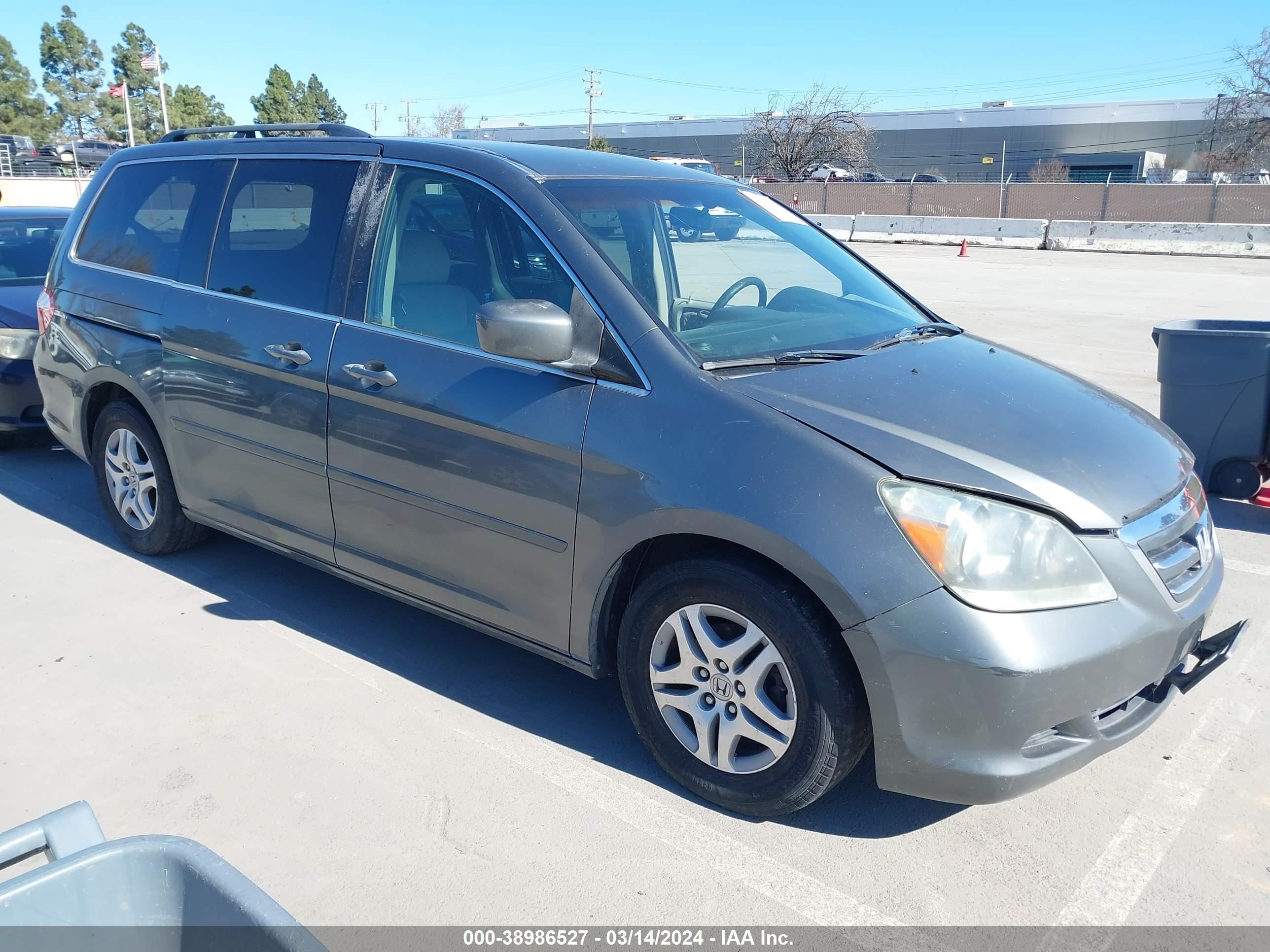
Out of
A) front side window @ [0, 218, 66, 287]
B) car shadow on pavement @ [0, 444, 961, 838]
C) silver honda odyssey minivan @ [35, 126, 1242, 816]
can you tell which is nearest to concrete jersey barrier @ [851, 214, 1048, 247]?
front side window @ [0, 218, 66, 287]

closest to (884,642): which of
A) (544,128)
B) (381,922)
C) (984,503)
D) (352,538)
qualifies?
(984,503)

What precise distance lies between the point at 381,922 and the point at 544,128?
85.8 meters

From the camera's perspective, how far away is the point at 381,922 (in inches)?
105

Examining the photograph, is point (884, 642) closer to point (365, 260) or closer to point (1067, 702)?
point (1067, 702)

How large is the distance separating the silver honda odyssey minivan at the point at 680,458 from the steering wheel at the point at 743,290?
0.09 ft

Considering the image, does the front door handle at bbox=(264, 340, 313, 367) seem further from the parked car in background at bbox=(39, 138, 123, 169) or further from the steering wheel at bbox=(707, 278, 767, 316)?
the parked car in background at bbox=(39, 138, 123, 169)

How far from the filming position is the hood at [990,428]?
2.77 m

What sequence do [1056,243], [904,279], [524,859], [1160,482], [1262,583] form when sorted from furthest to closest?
[1056,243], [904,279], [1262,583], [1160,482], [524,859]

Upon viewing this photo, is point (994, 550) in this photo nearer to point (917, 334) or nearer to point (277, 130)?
point (917, 334)

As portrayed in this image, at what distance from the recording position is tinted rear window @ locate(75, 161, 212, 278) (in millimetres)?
4691

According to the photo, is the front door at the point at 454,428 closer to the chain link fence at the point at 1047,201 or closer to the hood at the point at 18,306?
the hood at the point at 18,306

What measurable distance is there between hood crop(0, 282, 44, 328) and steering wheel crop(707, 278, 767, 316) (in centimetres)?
529

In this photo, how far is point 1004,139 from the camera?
7169 cm

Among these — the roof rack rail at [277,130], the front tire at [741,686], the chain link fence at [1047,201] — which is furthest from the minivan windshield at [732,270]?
the chain link fence at [1047,201]
